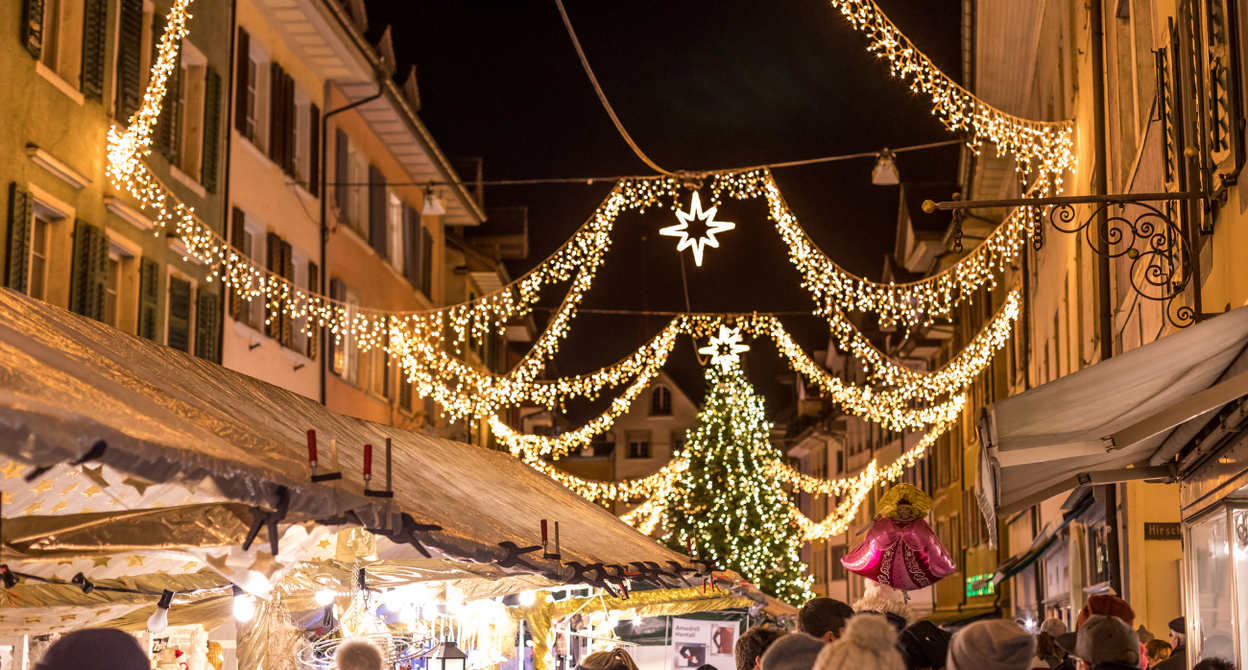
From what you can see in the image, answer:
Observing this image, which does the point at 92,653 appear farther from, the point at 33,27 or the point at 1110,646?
the point at 33,27

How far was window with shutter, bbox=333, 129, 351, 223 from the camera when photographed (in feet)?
78.8

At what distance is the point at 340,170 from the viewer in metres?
24.2

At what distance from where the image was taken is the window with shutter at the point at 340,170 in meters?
24.0

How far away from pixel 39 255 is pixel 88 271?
22.9 inches

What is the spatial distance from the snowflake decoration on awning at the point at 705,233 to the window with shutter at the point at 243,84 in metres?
8.03

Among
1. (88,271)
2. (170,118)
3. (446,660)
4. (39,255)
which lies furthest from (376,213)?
(446,660)

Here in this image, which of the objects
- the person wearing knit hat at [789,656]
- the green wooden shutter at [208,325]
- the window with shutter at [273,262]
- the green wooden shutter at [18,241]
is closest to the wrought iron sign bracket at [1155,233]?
the person wearing knit hat at [789,656]

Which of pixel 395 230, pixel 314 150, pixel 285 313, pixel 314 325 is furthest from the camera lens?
pixel 395 230

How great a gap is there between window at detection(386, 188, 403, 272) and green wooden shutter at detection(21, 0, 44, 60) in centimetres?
1439

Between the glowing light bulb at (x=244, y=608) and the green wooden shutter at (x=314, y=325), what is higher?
the green wooden shutter at (x=314, y=325)

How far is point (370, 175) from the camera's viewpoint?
26.6m

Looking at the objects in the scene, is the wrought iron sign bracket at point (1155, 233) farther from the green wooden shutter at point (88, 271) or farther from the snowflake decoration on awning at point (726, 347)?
the green wooden shutter at point (88, 271)

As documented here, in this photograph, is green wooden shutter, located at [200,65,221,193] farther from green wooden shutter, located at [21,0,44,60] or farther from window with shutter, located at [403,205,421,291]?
window with shutter, located at [403,205,421,291]

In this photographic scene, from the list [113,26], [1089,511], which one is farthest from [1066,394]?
[113,26]
